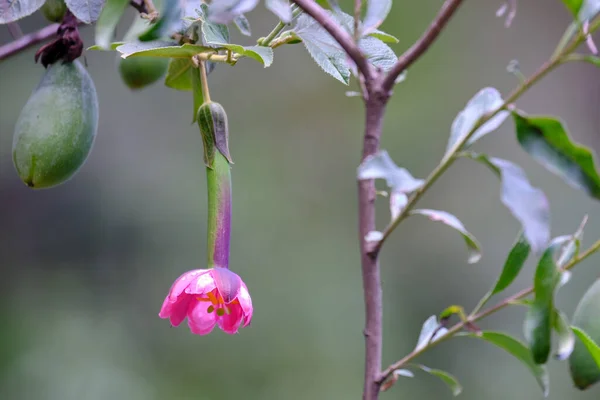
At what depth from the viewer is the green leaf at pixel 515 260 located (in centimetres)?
50

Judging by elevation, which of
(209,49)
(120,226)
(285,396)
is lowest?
(285,396)

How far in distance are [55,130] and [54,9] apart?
0.12 meters

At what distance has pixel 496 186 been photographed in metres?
1.94

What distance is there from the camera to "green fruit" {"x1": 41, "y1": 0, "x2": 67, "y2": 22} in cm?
62

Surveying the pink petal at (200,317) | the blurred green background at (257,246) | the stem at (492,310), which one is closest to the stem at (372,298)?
the stem at (492,310)

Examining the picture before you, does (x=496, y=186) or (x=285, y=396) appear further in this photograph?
(x=496, y=186)

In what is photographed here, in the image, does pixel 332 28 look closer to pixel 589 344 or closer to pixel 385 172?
pixel 385 172

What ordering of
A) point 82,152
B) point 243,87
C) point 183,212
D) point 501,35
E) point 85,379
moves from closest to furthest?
point 82,152, point 85,379, point 183,212, point 243,87, point 501,35

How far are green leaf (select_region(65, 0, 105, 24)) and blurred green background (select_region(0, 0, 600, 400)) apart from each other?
136 centimetres

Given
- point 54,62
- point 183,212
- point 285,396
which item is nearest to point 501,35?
point 183,212

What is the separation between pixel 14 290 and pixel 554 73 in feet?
5.65

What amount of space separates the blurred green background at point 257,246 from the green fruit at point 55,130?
126 centimetres

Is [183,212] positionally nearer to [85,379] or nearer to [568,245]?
[85,379]

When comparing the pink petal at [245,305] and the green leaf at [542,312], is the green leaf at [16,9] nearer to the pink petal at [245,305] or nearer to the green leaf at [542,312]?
the pink petal at [245,305]
